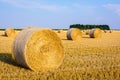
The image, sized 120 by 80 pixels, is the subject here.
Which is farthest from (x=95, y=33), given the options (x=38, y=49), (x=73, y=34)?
(x=38, y=49)

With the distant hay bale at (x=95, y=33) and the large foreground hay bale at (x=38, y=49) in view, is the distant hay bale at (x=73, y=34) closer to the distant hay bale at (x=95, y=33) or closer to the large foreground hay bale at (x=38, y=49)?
the distant hay bale at (x=95, y=33)

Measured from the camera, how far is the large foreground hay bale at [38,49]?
365 inches

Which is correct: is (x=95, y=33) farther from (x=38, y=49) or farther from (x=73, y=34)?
(x=38, y=49)

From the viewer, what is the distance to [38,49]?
9.91 metres

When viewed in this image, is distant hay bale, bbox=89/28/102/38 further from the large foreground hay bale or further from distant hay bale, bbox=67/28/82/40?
the large foreground hay bale

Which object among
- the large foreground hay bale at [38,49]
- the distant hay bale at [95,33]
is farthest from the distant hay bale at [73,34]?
the large foreground hay bale at [38,49]

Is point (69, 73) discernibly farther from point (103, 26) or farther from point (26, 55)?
point (103, 26)

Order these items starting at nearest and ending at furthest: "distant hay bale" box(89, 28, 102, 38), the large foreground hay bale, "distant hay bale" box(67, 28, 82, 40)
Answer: the large foreground hay bale → "distant hay bale" box(67, 28, 82, 40) → "distant hay bale" box(89, 28, 102, 38)

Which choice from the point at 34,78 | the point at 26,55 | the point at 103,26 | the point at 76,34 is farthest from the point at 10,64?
the point at 103,26

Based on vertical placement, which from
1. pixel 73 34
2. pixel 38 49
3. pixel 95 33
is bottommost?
pixel 95 33

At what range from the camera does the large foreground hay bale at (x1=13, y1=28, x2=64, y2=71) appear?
9266 mm

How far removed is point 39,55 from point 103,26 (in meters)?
92.0

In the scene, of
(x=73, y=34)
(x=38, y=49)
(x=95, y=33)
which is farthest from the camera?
(x=95, y=33)

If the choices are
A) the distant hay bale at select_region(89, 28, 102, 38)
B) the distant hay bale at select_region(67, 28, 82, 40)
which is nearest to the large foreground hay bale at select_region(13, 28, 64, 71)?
the distant hay bale at select_region(67, 28, 82, 40)
